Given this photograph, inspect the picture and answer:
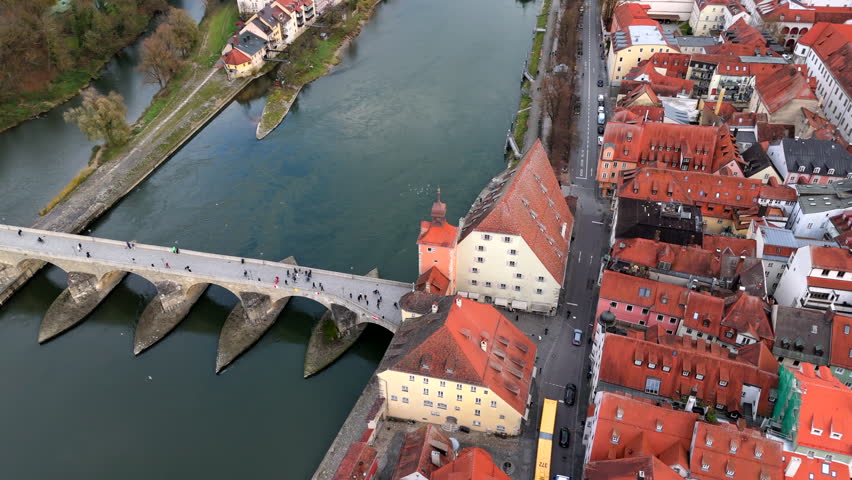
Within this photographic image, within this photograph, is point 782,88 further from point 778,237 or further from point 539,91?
point 778,237

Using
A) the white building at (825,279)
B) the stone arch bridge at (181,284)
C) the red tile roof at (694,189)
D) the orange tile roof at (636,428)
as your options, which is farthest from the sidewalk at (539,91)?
the orange tile roof at (636,428)

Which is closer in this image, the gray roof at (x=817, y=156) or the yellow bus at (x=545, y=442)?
the yellow bus at (x=545, y=442)

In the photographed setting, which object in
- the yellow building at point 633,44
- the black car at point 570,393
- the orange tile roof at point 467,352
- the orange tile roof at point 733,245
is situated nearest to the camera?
the orange tile roof at point 467,352

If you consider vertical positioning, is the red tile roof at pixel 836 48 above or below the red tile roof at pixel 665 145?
above

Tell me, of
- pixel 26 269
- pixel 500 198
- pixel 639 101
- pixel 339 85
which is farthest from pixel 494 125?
pixel 26 269

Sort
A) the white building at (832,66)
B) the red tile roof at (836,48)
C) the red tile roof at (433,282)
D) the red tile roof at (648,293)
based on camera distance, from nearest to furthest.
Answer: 1. the red tile roof at (648,293)
2. the red tile roof at (433,282)
3. the white building at (832,66)
4. the red tile roof at (836,48)

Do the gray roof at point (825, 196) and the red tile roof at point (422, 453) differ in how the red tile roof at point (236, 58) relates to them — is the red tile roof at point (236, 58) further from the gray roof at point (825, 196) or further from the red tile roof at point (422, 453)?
the gray roof at point (825, 196)

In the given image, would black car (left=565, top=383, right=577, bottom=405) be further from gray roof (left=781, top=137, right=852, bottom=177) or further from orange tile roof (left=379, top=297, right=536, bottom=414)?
gray roof (left=781, top=137, right=852, bottom=177)
